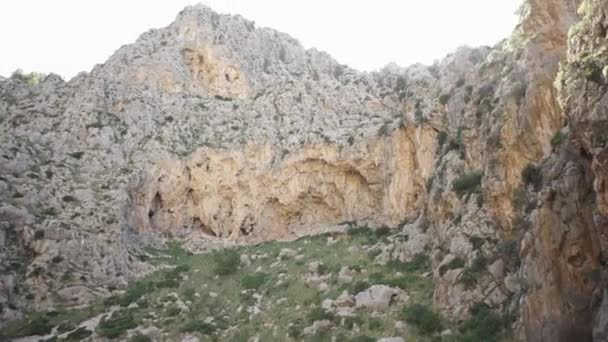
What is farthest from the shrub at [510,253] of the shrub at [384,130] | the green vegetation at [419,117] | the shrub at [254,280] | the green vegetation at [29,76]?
the green vegetation at [29,76]

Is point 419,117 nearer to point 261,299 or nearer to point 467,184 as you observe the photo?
point 467,184

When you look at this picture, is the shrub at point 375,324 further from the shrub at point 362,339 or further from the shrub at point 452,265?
the shrub at point 452,265

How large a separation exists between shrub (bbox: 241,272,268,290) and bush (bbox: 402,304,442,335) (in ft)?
35.2

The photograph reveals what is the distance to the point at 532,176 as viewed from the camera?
19.2 m

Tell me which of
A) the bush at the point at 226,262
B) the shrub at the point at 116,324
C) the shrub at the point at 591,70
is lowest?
the shrub at the point at 116,324

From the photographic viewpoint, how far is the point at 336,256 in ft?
109

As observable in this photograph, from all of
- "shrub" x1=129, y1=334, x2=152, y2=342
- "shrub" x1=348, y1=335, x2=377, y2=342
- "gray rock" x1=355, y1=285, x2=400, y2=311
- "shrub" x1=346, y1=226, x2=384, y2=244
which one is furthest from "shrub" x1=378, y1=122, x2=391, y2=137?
"shrub" x1=129, y1=334, x2=152, y2=342

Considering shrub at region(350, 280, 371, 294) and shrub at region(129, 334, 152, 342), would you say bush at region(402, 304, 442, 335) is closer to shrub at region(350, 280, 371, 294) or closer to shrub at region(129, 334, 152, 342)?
shrub at region(350, 280, 371, 294)

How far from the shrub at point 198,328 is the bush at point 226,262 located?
7.81 meters

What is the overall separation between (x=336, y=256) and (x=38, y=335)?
17128mm

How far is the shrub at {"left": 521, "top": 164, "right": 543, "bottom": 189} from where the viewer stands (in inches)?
742

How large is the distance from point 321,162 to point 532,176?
1014 inches

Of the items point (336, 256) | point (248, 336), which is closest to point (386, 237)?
point (336, 256)

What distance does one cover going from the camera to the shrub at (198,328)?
83.4 feet
